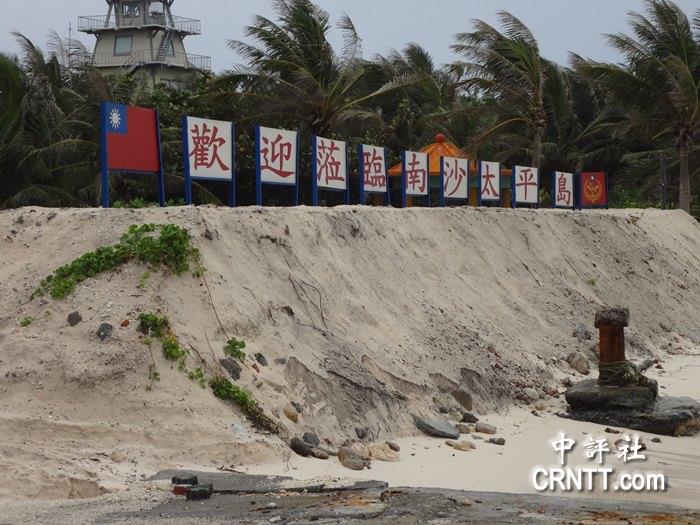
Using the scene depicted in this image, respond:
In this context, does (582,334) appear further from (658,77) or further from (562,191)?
(658,77)

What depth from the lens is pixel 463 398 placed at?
11570mm

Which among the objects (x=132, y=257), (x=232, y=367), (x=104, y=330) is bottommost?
(x=232, y=367)

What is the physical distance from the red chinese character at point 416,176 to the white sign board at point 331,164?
1900 mm

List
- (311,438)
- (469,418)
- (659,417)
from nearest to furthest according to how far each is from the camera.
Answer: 1. (311,438)
2. (659,417)
3. (469,418)

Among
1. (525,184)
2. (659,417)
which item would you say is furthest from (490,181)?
(659,417)

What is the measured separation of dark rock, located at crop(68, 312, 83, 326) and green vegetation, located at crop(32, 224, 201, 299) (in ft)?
1.19

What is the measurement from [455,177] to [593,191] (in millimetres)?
6764

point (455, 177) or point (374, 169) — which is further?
point (455, 177)

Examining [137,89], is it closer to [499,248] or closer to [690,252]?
[499,248]

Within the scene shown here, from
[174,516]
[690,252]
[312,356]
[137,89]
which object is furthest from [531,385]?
[137,89]

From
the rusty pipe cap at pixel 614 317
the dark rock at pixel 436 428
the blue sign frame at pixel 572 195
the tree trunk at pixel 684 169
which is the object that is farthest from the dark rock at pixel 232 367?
the tree trunk at pixel 684 169

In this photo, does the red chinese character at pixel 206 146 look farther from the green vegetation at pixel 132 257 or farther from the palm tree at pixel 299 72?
the palm tree at pixel 299 72

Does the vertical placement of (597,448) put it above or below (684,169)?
below

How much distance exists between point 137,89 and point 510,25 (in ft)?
30.8
